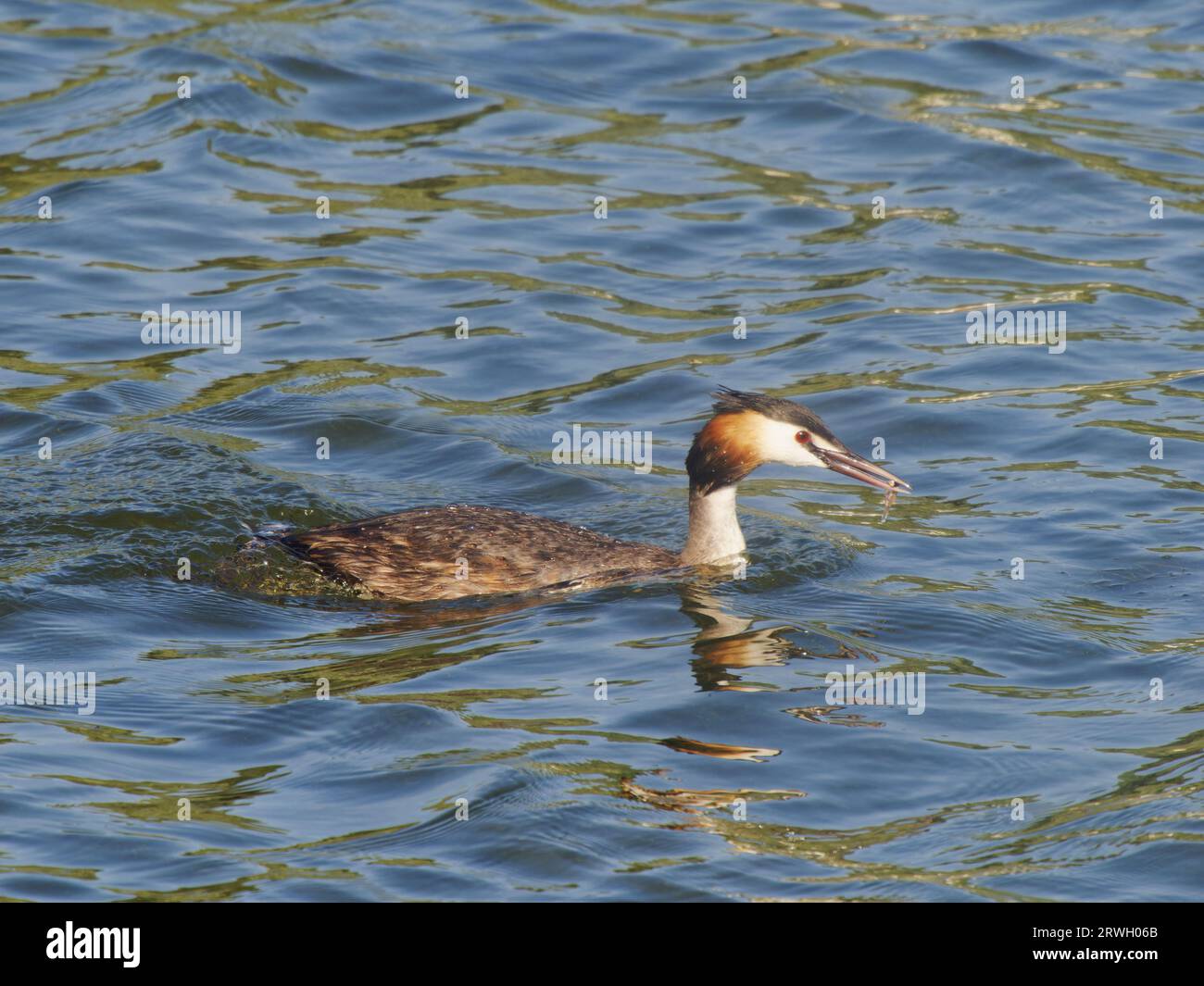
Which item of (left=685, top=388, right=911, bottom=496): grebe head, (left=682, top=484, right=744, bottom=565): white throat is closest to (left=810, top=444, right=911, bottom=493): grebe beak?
(left=685, top=388, right=911, bottom=496): grebe head

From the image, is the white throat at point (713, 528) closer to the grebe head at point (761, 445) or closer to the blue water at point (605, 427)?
the grebe head at point (761, 445)

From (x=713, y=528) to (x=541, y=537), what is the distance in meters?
0.99

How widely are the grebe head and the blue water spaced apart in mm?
631

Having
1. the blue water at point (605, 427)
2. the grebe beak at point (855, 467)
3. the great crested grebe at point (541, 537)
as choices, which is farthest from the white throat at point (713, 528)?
the grebe beak at point (855, 467)

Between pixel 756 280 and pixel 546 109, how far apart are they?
13.5 feet

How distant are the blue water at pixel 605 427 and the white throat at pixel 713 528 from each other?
0.17 metres

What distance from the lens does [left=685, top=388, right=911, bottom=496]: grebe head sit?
32.8ft

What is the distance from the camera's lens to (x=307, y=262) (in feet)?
49.9

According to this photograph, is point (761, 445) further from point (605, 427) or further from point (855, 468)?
point (605, 427)

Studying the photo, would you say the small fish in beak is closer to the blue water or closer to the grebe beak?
the grebe beak

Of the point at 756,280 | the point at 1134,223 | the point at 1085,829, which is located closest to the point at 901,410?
the point at 756,280

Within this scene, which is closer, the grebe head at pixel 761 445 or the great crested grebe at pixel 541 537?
the great crested grebe at pixel 541 537

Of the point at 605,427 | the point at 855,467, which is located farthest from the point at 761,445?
the point at 605,427

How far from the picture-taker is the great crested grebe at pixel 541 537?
9.88 metres
